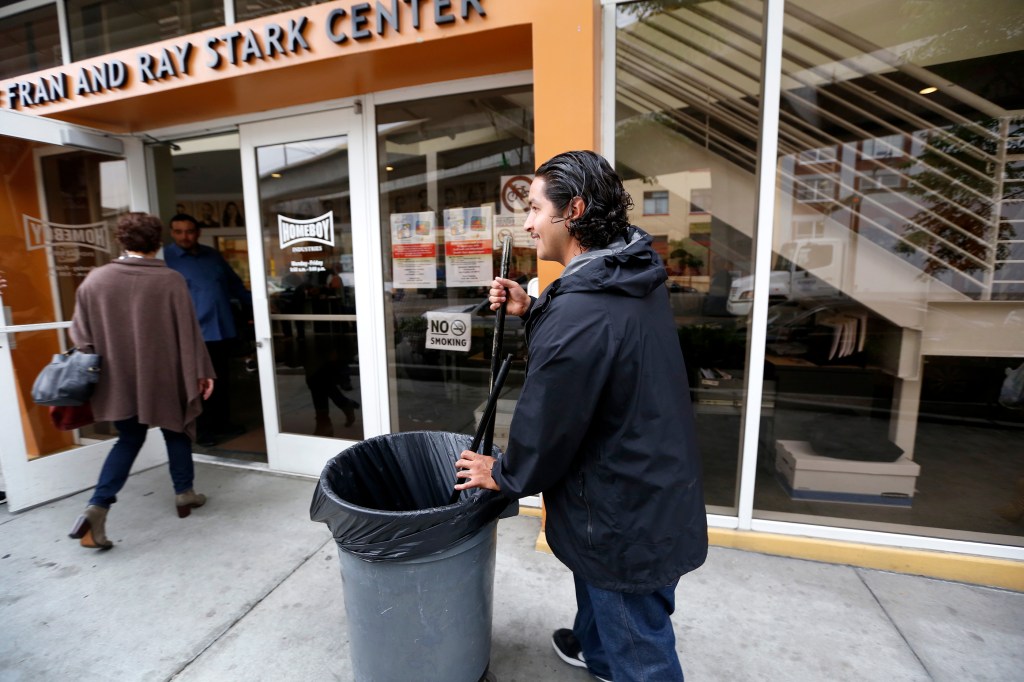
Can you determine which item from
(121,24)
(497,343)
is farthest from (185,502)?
(121,24)

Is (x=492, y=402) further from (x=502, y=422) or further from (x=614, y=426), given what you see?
(x=502, y=422)

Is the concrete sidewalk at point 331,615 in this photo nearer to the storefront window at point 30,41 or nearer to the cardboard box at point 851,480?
the cardboard box at point 851,480

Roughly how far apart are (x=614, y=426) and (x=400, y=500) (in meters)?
1.08

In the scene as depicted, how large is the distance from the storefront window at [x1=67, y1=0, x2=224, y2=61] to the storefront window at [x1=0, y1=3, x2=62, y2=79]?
223 millimetres

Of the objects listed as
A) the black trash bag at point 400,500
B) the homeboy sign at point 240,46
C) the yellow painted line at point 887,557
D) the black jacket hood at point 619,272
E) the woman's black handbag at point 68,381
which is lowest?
the yellow painted line at point 887,557

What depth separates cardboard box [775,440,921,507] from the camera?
115 inches

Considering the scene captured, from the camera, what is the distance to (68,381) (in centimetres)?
256

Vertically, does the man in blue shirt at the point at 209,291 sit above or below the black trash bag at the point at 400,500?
above

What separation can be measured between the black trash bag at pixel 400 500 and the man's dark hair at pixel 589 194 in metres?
0.88

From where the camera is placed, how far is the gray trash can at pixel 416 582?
1.39 meters

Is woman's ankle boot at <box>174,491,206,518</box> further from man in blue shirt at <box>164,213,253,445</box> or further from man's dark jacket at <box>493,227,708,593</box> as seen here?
man's dark jacket at <box>493,227,708,593</box>

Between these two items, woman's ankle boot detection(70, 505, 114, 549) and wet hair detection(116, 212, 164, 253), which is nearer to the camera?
woman's ankle boot detection(70, 505, 114, 549)

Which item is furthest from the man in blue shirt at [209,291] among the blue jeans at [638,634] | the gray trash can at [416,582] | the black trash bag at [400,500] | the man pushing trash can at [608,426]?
the blue jeans at [638,634]

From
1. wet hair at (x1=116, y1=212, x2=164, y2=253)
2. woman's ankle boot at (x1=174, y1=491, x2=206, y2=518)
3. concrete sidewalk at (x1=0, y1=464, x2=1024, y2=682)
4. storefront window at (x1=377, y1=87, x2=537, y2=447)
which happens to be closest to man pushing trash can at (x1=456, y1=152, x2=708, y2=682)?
concrete sidewalk at (x1=0, y1=464, x2=1024, y2=682)
